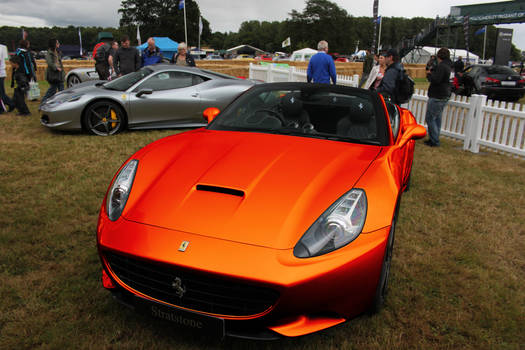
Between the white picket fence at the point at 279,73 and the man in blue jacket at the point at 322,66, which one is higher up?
the man in blue jacket at the point at 322,66

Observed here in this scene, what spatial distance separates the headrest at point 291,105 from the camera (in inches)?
146

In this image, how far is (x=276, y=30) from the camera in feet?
477

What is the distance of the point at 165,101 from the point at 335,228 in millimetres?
6346

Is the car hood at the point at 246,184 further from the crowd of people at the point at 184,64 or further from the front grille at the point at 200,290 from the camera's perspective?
the crowd of people at the point at 184,64

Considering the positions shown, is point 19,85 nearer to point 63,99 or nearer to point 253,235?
point 63,99

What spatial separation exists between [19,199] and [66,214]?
780 millimetres

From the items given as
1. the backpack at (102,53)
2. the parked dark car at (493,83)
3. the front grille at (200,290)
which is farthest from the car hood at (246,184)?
the parked dark car at (493,83)

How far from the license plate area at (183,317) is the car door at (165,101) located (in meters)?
6.01

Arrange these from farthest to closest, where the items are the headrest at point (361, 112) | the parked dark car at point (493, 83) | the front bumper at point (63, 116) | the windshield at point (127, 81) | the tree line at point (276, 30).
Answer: the tree line at point (276, 30) → the parked dark car at point (493, 83) → the windshield at point (127, 81) → the front bumper at point (63, 116) → the headrest at point (361, 112)

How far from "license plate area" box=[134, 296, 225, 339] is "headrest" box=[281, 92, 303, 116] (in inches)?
82.4

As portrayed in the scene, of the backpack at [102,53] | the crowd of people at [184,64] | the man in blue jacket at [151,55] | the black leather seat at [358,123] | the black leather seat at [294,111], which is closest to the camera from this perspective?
the black leather seat at [358,123]

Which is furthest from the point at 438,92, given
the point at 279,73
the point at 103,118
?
the point at 279,73

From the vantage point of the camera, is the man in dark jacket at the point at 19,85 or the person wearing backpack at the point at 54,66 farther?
the person wearing backpack at the point at 54,66

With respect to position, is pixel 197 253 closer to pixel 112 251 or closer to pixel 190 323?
pixel 190 323
